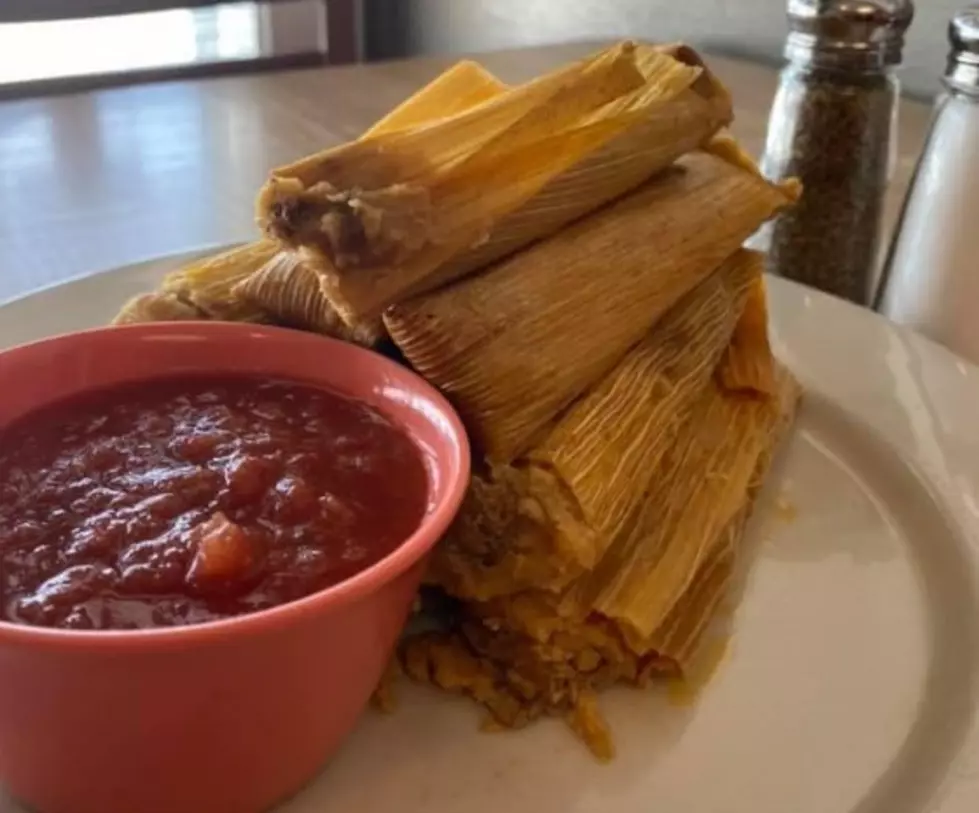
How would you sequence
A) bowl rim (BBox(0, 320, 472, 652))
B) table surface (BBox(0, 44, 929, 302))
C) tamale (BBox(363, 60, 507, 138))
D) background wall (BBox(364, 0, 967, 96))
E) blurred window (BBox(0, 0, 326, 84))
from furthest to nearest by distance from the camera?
1. blurred window (BBox(0, 0, 326, 84))
2. background wall (BBox(364, 0, 967, 96))
3. table surface (BBox(0, 44, 929, 302))
4. tamale (BBox(363, 60, 507, 138))
5. bowl rim (BBox(0, 320, 472, 652))

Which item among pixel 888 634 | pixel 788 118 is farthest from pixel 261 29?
pixel 888 634

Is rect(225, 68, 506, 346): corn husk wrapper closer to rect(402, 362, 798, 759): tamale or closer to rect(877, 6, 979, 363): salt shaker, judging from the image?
rect(402, 362, 798, 759): tamale

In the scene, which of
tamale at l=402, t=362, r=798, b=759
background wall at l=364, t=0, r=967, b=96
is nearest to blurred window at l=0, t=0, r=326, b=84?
background wall at l=364, t=0, r=967, b=96

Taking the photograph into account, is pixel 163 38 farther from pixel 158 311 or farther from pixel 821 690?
pixel 821 690

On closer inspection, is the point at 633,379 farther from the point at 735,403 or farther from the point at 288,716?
the point at 288,716

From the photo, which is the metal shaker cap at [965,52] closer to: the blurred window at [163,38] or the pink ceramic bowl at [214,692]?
the pink ceramic bowl at [214,692]

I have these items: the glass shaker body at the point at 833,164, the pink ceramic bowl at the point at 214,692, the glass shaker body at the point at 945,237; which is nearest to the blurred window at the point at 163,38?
the glass shaker body at the point at 833,164

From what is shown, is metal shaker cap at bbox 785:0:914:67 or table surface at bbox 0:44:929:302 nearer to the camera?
metal shaker cap at bbox 785:0:914:67

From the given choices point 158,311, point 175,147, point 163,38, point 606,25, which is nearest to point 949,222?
point 158,311
